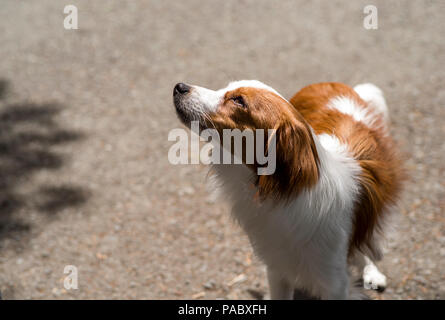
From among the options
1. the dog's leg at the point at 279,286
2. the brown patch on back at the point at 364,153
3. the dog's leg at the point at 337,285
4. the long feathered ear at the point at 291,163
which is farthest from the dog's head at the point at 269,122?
the dog's leg at the point at 279,286

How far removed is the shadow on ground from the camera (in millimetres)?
4164

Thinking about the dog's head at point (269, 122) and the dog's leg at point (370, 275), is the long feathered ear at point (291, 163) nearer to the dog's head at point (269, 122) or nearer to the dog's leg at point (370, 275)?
the dog's head at point (269, 122)

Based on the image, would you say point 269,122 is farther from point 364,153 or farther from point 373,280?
point 373,280

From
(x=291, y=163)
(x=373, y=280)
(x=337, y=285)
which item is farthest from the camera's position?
(x=373, y=280)

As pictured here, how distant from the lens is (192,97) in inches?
97.6

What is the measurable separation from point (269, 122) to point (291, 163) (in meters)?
0.24

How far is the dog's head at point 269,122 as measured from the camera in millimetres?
2291

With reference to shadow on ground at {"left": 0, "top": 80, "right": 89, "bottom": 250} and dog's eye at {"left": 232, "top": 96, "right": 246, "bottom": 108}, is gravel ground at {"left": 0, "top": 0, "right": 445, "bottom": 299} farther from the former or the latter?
dog's eye at {"left": 232, "top": 96, "right": 246, "bottom": 108}

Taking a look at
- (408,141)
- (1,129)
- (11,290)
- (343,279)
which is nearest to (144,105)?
(1,129)

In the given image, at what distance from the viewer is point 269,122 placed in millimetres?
2303

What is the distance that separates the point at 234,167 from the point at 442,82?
392cm

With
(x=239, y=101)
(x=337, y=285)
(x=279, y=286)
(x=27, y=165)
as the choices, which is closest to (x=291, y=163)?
(x=239, y=101)

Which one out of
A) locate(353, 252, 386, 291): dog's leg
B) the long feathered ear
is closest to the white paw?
locate(353, 252, 386, 291): dog's leg

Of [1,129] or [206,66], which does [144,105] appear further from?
[1,129]
